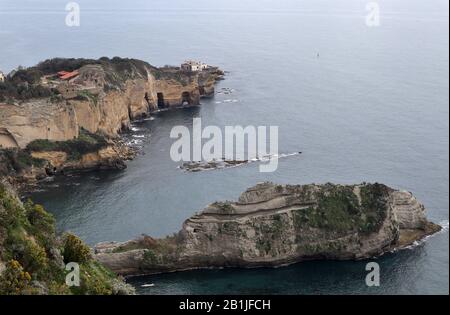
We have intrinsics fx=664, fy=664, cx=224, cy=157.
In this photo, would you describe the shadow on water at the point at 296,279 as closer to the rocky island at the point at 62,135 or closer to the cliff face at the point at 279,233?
the cliff face at the point at 279,233

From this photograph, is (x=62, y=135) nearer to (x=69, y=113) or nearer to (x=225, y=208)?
(x=69, y=113)

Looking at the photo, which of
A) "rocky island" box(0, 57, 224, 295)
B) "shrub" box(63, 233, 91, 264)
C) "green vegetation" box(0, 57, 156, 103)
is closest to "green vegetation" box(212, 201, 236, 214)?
"rocky island" box(0, 57, 224, 295)

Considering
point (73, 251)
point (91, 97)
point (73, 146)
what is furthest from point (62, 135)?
point (73, 251)

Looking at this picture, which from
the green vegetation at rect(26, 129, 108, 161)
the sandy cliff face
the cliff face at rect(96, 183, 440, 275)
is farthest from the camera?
the green vegetation at rect(26, 129, 108, 161)

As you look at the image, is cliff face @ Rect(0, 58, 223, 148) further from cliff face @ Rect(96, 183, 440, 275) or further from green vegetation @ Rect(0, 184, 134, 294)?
green vegetation @ Rect(0, 184, 134, 294)

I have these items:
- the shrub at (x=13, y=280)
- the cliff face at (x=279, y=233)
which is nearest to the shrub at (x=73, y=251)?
the shrub at (x=13, y=280)

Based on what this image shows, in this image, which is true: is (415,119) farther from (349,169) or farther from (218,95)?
(218,95)
